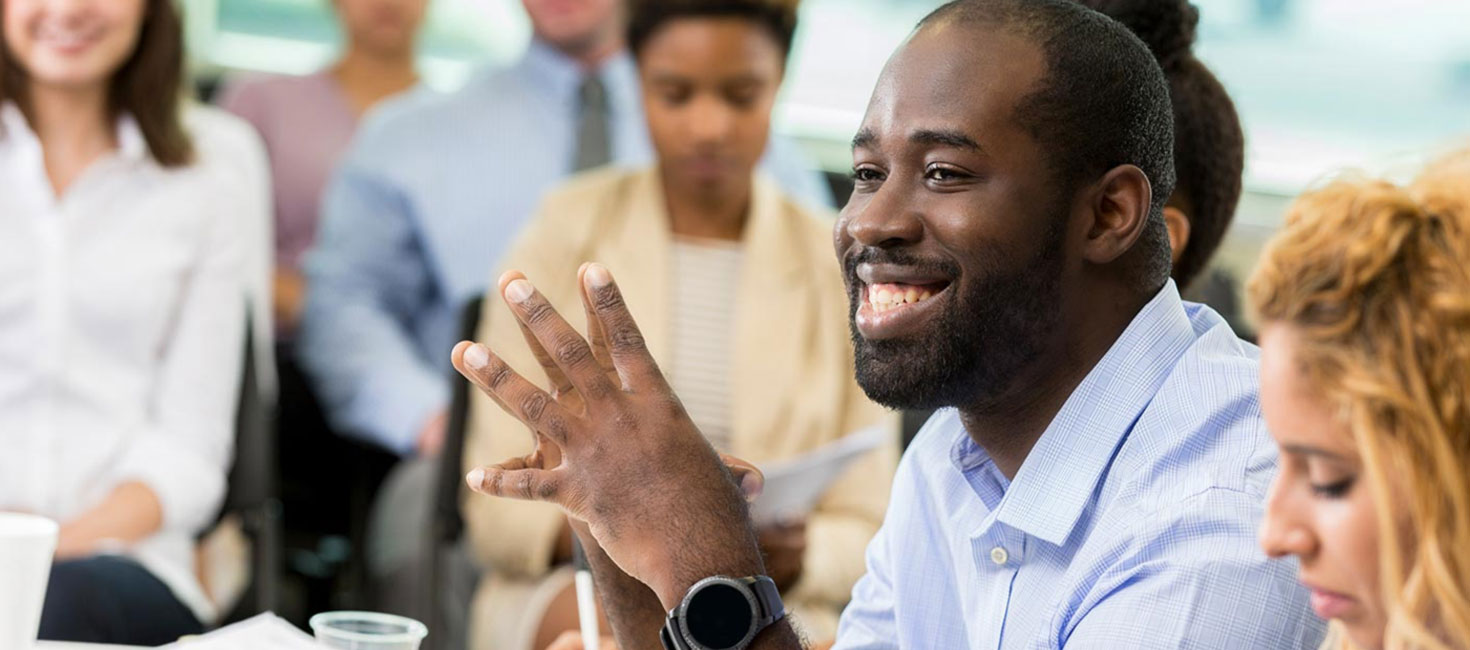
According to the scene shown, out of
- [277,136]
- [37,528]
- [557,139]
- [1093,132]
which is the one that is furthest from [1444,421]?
[277,136]

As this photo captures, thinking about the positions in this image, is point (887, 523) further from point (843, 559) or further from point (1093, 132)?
point (843, 559)

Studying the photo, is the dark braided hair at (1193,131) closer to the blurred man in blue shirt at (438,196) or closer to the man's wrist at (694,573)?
the man's wrist at (694,573)

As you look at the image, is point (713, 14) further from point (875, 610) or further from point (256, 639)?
point (256, 639)

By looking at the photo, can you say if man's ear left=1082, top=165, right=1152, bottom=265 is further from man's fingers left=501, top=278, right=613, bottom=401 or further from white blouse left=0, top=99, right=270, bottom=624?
white blouse left=0, top=99, right=270, bottom=624

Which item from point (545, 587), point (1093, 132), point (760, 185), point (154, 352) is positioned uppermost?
point (1093, 132)

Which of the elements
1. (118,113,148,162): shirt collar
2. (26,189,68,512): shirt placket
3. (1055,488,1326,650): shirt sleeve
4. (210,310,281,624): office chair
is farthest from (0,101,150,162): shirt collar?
(1055,488,1326,650): shirt sleeve

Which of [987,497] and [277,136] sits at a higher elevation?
[987,497]

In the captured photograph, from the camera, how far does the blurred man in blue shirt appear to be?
3088mm

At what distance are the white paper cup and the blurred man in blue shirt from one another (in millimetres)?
1710

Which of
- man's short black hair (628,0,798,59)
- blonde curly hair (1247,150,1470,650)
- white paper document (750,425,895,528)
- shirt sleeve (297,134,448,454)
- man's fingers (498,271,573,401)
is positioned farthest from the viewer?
shirt sleeve (297,134,448,454)

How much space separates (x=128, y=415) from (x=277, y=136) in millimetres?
1295

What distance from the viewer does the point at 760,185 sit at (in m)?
2.68

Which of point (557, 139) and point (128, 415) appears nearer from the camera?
point (128, 415)

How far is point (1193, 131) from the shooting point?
1.66m
